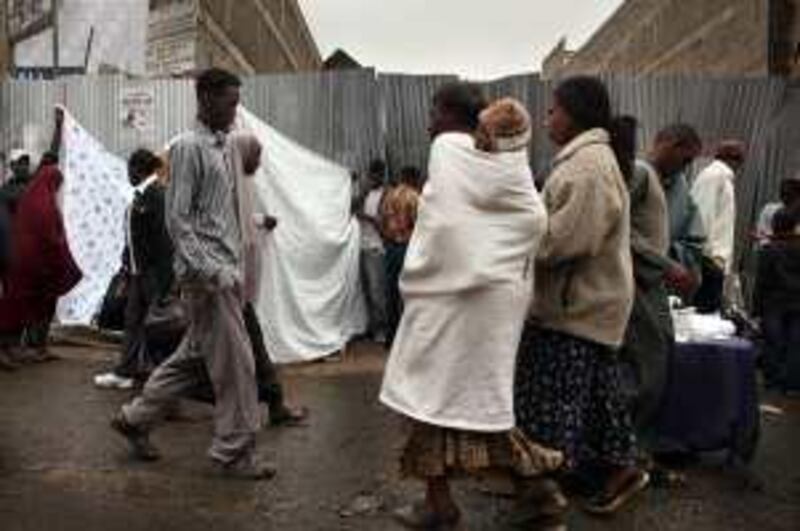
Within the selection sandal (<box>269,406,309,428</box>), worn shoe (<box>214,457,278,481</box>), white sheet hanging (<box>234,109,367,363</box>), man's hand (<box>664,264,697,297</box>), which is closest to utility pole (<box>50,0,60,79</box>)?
white sheet hanging (<box>234,109,367,363</box>)

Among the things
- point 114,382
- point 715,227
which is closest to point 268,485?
point 114,382

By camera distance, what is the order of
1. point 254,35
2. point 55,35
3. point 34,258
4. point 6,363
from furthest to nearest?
point 254,35 < point 55,35 < point 34,258 < point 6,363

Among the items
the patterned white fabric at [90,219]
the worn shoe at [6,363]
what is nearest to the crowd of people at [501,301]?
the worn shoe at [6,363]

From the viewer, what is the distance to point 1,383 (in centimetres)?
972

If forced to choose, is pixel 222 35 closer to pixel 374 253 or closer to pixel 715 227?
pixel 374 253

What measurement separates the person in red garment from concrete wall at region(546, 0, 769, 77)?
887 cm

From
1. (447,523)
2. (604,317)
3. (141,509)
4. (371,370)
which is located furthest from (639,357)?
(371,370)

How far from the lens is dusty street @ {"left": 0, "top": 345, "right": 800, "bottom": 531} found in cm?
606

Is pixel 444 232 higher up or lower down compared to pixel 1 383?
higher up

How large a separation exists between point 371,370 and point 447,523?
547 cm

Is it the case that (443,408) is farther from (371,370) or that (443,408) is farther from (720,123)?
(720,123)

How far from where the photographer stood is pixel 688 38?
20.2m

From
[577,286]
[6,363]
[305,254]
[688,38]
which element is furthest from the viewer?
[688,38]

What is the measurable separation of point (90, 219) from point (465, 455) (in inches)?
281
